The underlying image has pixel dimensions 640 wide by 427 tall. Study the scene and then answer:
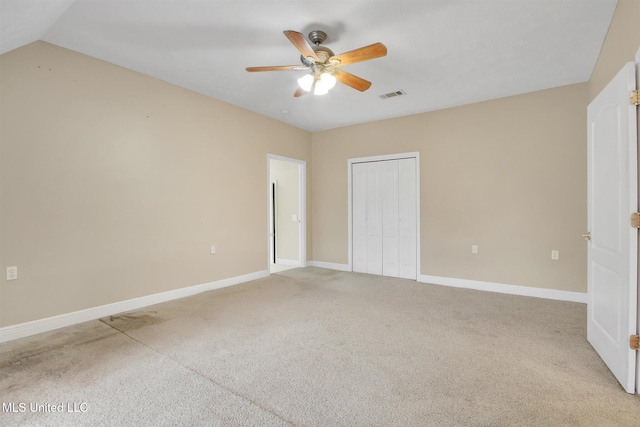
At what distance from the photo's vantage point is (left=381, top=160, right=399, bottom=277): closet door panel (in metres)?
5.18

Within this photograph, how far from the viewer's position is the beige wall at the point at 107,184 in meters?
2.66

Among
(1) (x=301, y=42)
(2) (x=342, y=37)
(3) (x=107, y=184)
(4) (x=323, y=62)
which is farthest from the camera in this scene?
(3) (x=107, y=184)

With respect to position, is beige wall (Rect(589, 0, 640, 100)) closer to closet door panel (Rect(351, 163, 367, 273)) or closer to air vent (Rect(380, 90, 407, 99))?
air vent (Rect(380, 90, 407, 99))

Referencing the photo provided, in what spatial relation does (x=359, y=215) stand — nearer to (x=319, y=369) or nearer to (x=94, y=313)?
(x=319, y=369)

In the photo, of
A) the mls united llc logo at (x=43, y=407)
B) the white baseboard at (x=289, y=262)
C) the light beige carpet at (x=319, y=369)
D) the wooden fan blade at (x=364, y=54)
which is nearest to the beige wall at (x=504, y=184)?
the light beige carpet at (x=319, y=369)

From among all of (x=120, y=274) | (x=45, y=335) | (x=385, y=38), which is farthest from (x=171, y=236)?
(x=385, y=38)

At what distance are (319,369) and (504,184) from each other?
372 centimetres

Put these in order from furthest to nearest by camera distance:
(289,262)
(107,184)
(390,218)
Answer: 1. (289,262)
2. (390,218)
3. (107,184)

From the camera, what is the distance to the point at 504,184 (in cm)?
421

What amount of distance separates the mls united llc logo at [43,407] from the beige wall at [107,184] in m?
1.28

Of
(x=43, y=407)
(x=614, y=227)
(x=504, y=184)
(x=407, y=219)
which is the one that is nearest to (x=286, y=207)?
(x=407, y=219)

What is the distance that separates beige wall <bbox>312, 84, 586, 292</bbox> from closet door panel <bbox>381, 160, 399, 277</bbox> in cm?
39

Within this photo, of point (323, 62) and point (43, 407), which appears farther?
point (323, 62)

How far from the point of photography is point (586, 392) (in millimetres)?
1880
